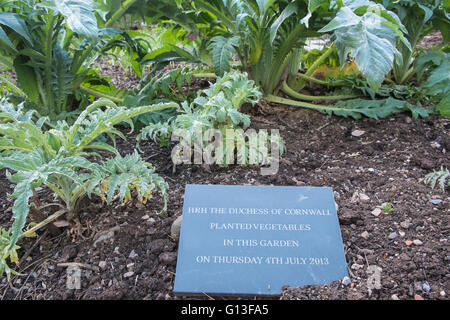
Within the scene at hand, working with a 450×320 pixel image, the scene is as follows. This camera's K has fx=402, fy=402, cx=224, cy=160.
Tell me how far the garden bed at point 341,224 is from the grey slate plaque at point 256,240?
0.23ft

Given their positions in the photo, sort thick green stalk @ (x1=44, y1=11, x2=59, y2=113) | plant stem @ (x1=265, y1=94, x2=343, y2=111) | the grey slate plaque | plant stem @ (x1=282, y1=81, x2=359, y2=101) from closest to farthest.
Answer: the grey slate plaque, thick green stalk @ (x1=44, y1=11, x2=59, y2=113), plant stem @ (x1=265, y1=94, x2=343, y2=111), plant stem @ (x1=282, y1=81, x2=359, y2=101)

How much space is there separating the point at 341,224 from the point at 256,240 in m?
0.47

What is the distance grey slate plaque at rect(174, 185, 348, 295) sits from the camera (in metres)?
1.43

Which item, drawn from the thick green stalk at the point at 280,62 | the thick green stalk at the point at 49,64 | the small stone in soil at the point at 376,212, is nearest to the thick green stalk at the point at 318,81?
the thick green stalk at the point at 280,62

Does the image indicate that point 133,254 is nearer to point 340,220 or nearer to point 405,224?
point 340,220

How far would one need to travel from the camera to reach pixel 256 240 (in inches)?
59.5

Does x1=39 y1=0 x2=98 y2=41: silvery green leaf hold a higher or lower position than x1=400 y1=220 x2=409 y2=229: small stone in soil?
higher

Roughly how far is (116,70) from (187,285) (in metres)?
2.92

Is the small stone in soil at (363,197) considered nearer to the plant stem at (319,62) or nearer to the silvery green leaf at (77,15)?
the plant stem at (319,62)

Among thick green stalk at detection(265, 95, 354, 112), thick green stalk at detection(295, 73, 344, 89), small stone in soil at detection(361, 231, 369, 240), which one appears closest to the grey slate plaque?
small stone in soil at detection(361, 231, 369, 240)

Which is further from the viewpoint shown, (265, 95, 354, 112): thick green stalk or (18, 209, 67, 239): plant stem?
(265, 95, 354, 112): thick green stalk

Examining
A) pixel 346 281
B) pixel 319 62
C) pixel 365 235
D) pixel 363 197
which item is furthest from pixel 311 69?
pixel 346 281

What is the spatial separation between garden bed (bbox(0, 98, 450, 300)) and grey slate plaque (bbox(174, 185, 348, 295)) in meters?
0.07

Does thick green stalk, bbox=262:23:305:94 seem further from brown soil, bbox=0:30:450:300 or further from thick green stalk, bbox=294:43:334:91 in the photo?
brown soil, bbox=0:30:450:300
